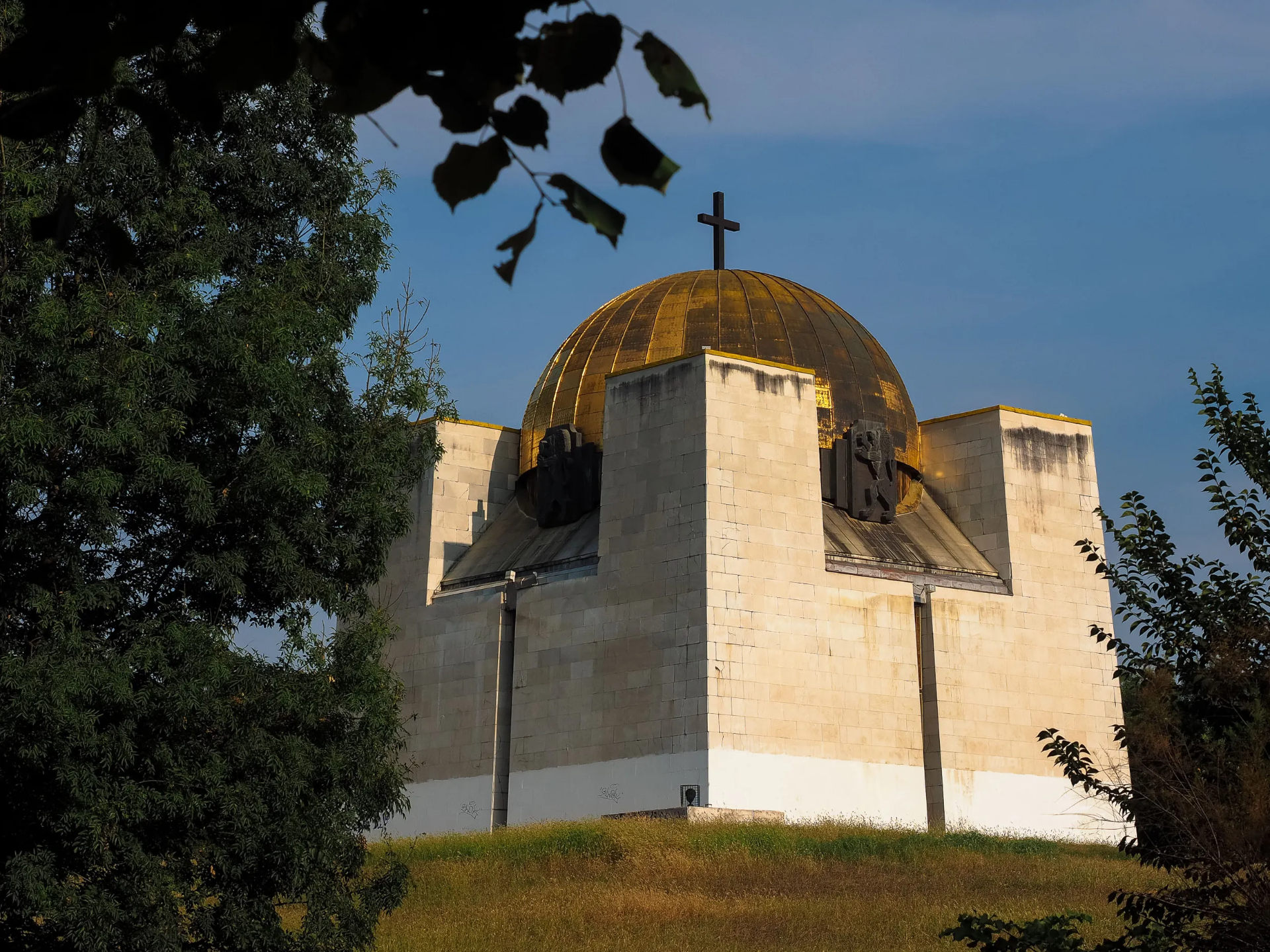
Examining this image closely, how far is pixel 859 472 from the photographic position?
90.5ft

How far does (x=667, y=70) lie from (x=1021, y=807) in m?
24.6

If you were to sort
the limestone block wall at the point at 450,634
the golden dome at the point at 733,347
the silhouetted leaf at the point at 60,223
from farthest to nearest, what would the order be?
the golden dome at the point at 733,347
the limestone block wall at the point at 450,634
the silhouetted leaf at the point at 60,223

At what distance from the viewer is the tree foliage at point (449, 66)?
3.33 m

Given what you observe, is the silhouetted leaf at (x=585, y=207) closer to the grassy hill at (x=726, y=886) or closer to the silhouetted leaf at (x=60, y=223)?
the silhouetted leaf at (x=60, y=223)

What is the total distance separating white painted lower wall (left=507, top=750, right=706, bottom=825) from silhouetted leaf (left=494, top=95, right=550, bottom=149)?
20.6m

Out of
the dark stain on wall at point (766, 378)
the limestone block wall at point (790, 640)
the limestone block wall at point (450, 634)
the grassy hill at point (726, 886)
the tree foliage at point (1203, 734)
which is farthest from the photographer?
the limestone block wall at point (450, 634)

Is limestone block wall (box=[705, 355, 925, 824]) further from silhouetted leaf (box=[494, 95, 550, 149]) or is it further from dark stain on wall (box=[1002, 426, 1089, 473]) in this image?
silhouetted leaf (box=[494, 95, 550, 149])

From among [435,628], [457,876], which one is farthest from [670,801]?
[435,628]

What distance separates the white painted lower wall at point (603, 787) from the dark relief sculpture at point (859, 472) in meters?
5.86

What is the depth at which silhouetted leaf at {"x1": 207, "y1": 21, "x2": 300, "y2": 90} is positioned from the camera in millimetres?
3289

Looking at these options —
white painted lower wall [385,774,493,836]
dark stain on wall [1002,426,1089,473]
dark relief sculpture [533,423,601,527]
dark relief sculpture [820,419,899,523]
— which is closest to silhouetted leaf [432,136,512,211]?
white painted lower wall [385,774,493,836]

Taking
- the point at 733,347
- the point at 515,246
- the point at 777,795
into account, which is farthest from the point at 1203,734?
the point at 733,347

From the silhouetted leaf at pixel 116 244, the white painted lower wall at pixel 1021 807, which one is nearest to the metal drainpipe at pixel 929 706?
the white painted lower wall at pixel 1021 807

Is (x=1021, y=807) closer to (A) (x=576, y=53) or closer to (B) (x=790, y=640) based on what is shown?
(B) (x=790, y=640)
